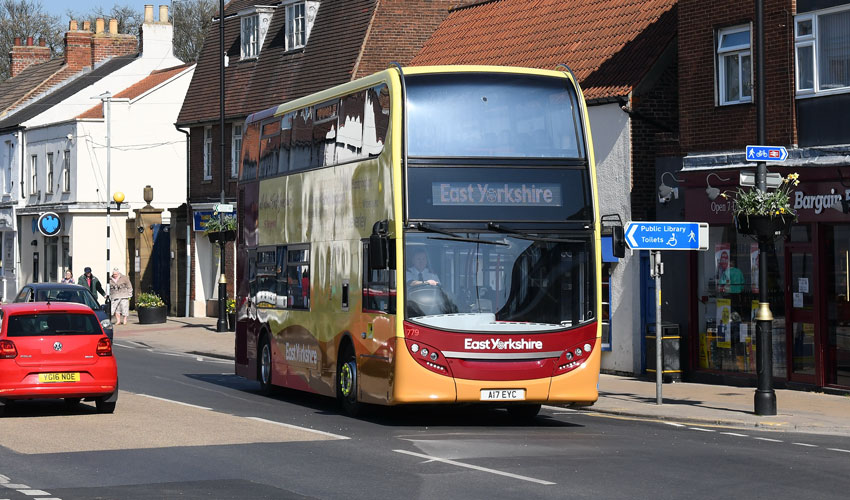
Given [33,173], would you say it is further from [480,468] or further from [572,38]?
[480,468]

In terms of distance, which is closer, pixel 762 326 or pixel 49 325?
pixel 49 325

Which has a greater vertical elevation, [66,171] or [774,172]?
[66,171]

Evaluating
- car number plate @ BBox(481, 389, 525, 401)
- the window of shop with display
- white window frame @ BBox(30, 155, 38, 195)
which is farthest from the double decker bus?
white window frame @ BBox(30, 155, 38, 195)

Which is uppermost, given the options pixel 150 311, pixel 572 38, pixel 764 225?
pixel 572 38

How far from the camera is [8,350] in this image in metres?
18.1

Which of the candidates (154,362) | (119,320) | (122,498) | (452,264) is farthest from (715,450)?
(119,320)

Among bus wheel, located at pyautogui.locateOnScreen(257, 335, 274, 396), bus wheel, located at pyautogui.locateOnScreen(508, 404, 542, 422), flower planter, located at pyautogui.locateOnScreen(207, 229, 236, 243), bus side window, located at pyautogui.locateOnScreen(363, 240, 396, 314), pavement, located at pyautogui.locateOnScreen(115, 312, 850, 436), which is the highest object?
flower planter, located at pyautogui.locateOnScreen(207, 229, 236, 243)

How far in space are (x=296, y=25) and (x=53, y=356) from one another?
25.9 m

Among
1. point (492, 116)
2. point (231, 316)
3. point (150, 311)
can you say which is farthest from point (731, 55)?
point (150, 311)

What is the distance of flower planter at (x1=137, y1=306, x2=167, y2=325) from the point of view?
43875mm

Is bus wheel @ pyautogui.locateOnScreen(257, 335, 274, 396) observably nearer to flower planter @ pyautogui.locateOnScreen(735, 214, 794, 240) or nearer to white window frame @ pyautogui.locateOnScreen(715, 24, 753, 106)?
flower planter @ pyautogui.locateOnScreen(735, 214, 794, 240)

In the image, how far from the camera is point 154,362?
30031 millimetres

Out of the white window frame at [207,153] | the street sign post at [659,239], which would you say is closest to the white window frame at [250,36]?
the white window frame at [207,153]

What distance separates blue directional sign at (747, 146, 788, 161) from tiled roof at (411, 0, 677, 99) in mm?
7553
